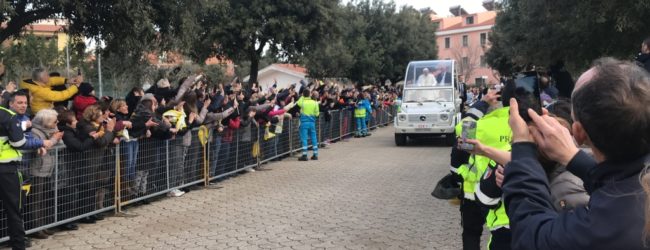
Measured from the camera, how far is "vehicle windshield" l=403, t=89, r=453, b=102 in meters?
17.9

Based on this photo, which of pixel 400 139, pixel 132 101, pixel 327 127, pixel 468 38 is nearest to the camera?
pixel 132 101

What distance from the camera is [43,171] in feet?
21.1

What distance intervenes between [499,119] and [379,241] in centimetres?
300

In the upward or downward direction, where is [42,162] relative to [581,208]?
downward

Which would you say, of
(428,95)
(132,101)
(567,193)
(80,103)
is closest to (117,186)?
(80,103)

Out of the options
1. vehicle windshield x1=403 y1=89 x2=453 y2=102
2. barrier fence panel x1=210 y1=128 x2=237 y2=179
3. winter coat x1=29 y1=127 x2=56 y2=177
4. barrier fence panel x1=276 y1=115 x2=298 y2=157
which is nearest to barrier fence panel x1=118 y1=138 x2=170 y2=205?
winter coat x1=29 y1=127 x2=56 y2=177

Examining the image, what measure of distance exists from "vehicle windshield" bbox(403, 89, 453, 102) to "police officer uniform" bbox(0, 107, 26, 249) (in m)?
13.8

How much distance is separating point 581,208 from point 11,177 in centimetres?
552

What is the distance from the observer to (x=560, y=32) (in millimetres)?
16906

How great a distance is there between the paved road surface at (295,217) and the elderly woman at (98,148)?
1.46 feet

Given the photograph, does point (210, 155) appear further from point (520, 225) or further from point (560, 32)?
point (560, 32)

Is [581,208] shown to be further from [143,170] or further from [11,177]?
[143,170]

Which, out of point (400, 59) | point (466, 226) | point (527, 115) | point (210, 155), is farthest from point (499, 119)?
point (400, 59)

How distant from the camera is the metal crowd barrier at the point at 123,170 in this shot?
6441mm
